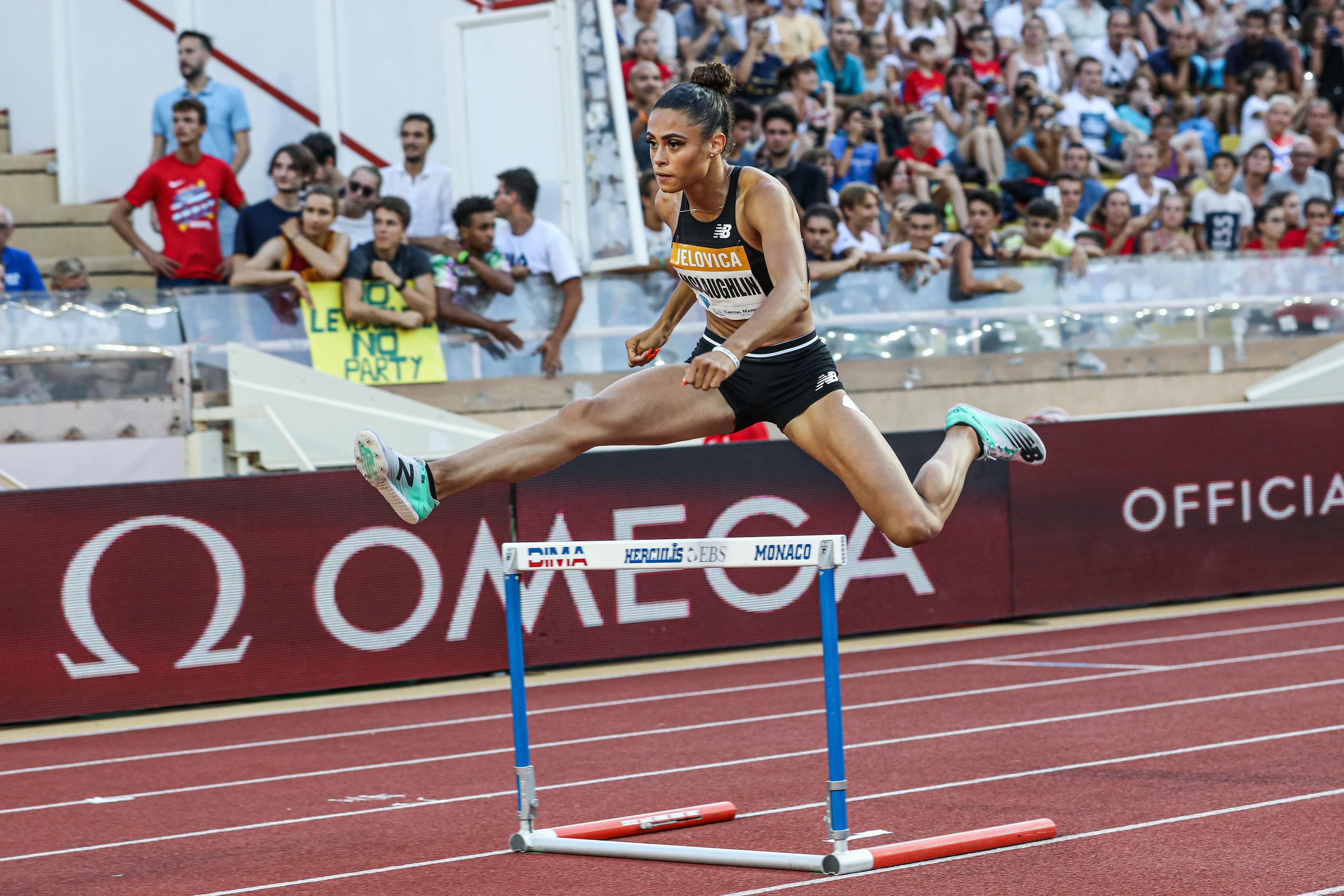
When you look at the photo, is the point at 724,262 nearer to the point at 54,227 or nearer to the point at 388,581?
the point at 388,581

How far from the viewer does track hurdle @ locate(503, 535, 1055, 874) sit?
5125 mm

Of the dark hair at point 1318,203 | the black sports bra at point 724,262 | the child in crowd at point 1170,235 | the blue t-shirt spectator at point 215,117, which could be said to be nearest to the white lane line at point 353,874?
the black sports bra at point 724,262

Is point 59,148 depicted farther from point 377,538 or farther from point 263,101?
point 377,538

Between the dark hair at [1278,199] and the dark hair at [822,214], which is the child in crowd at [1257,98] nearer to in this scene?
the dark hair at [1278,199]

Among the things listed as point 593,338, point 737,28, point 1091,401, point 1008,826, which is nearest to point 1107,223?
point 1091,401

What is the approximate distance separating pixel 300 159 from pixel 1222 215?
792 centimetres

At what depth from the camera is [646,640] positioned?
34.5 feet

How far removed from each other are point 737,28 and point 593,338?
4613 mm

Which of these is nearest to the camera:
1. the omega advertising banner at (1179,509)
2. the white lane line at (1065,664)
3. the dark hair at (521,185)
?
the white lane line at (1065,664)

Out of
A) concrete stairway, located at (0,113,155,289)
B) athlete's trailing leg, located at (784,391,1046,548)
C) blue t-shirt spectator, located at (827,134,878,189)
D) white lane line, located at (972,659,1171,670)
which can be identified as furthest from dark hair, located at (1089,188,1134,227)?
athlete's trailing leg, located at (784,391,1046,548)

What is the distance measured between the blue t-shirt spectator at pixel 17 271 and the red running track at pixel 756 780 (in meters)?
3.09

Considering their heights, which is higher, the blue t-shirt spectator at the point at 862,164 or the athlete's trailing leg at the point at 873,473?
the blue t-shirt spectator at the point at 862,164

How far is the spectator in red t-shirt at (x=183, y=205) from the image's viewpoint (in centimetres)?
1089

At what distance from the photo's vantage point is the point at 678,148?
5113 millimetres
